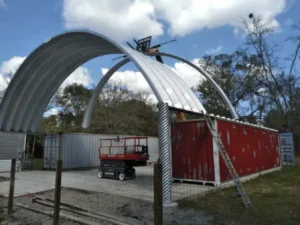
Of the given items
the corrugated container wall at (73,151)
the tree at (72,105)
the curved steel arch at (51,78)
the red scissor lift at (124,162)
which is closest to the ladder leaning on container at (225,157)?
the curved steel arch at (51,78)

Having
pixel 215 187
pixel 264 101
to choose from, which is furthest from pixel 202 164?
pixel 264 101

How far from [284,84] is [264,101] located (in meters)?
3.67

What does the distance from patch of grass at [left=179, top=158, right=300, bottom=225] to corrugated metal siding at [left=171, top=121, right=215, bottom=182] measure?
114 cm

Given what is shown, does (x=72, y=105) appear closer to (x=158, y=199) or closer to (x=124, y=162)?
(x=124, y=162)

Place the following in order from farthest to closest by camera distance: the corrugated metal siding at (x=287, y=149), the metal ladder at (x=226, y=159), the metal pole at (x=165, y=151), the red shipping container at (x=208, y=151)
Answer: the corrugated metal siding at (x=287, y=149)
the red shipping container at (x=208, y=151)
the metal ladder at (x=226, y=159)
the metal pole at (x=165, y=151)

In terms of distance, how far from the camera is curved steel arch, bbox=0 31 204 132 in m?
7.92

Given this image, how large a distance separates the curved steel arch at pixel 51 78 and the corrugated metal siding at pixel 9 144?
20 cm

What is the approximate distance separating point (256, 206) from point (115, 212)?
3.37 meters

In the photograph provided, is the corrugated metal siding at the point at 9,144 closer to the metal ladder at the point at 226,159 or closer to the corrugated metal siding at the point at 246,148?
the metal ladder at the point at 226,159

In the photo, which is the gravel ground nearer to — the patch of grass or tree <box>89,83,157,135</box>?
the patch of grass

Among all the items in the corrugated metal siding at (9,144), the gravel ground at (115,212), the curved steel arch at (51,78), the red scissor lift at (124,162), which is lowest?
the gravel ground at (115,212)

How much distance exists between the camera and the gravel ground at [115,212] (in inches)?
210

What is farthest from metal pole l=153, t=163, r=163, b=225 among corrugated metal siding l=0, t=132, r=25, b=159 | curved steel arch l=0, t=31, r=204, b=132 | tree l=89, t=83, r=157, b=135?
tree l=89, t=83, r=157, b=135

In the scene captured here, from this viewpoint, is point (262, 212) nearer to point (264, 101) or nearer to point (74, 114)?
point (264, 101)
